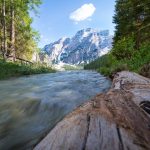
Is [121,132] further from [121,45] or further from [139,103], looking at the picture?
[121,45]

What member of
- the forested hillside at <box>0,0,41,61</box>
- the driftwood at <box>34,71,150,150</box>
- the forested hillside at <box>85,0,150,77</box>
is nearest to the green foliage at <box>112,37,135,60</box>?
the forested hillside at <box>85,0,150,77</box>

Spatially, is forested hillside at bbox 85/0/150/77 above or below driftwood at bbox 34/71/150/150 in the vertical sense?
above

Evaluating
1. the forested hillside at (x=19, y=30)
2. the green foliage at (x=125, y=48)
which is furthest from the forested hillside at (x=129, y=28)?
the forested hillside at (x=19, y=30)

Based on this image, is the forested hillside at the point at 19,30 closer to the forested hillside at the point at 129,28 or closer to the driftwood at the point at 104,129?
the forested hillside at the point at 129,28

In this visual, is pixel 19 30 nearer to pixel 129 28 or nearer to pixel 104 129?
pixel 129 28

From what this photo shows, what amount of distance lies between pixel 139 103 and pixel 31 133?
5.82 ft

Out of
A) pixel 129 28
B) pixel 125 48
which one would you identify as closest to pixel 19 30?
pixel 129 28

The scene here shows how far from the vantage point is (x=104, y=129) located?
2609mm

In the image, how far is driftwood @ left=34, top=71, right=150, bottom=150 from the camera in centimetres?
223

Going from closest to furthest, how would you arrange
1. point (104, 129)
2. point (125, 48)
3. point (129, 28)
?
point (104, 129), point (125, 48), point (129, 28)

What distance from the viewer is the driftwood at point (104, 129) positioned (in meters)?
2.23

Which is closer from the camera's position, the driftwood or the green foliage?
the driftwood

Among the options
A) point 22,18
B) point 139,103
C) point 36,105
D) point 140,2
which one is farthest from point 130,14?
point 139,103

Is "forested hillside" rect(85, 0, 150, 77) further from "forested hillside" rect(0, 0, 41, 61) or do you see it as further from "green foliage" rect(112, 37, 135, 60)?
"forested hillside" rect(0, 0, 41, 61)
